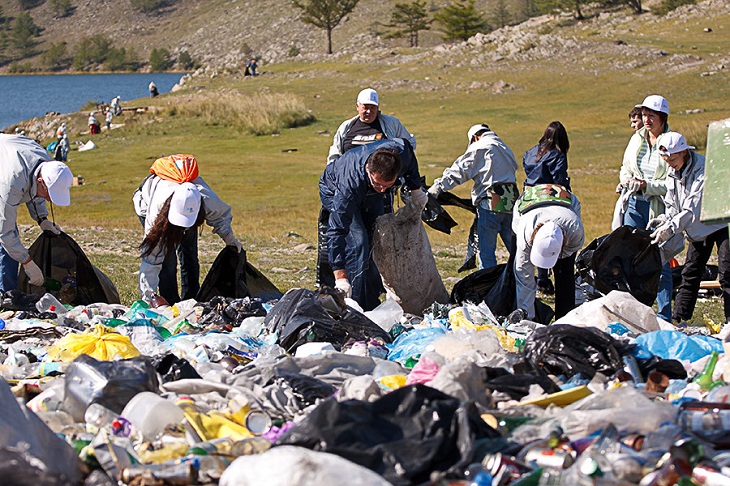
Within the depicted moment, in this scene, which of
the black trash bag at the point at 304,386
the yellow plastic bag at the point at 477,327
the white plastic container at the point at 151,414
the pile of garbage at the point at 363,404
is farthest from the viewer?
the yellow plastic bag at the point at 477,327

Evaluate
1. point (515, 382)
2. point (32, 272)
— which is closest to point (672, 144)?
point (515, 382)

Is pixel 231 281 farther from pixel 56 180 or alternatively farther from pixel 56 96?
pixel 56 96

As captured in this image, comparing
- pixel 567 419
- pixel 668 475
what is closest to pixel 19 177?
pixel 567 419

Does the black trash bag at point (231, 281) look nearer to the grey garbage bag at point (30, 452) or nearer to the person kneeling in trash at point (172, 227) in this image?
the person kneeling in trash at point (172, 227)

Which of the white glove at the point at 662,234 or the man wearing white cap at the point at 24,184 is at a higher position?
the man wearing white cap at the point at 24,184

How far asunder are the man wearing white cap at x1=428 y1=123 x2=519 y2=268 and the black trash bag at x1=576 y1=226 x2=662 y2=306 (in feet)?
2.77

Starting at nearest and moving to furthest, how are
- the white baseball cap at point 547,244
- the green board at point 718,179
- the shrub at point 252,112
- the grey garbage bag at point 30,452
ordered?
1. the grey garbage bag at point 30,452
2. the green board at point 718,179
3. the white baseball cap at point 547,244
4. the shrub at point 252,112

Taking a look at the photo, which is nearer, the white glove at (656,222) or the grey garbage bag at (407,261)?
the grey garbage bag at (407,261)

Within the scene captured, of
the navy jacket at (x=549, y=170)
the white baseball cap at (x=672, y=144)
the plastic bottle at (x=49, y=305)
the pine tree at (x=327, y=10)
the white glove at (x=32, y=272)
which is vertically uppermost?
the pine tree at (x=327, y=10)

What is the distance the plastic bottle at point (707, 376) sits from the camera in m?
4.23

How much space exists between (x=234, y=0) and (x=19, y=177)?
116941 millimetres

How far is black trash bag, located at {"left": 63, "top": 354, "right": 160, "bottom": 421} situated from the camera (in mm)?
3965

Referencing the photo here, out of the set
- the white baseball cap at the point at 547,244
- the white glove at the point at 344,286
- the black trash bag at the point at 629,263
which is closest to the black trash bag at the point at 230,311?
the white glove at the point at 344,286

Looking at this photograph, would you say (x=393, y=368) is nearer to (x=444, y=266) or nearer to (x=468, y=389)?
(x=468, y=389)
